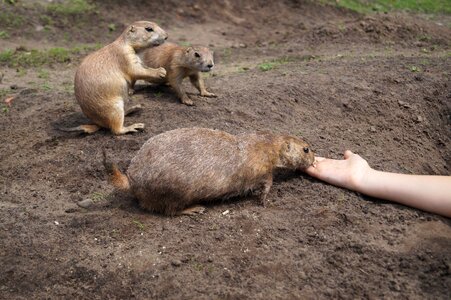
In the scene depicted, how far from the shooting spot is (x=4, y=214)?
4395 millimetres

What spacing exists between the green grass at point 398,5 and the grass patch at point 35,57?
8.74 meters

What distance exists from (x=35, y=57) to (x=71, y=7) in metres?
3.34

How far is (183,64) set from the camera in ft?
23.4

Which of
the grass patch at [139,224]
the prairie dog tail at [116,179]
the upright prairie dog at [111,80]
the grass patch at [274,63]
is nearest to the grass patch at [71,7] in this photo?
the grass patch at [274,63]

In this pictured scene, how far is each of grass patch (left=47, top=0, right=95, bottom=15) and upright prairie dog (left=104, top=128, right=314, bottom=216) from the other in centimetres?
946

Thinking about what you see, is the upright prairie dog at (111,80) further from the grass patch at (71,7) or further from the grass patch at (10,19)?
the grass patch at (71,7)

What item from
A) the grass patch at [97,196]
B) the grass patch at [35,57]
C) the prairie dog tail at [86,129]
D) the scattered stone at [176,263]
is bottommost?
the grass patch at [35,57]

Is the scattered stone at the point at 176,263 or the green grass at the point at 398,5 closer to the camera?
the scattered stone at the point at 176,263

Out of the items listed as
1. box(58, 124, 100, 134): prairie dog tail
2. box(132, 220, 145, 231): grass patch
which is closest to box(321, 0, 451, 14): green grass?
box(58, 124, 100, 134): prairie dog tail

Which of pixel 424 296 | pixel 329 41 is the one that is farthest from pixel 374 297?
pixel 329 41

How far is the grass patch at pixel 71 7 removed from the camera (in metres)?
12.3

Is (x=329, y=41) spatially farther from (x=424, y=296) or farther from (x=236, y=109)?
(x=424, y=296)

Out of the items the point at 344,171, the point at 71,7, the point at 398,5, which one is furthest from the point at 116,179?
the point at 398,5

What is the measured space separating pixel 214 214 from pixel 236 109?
2.36 metres
